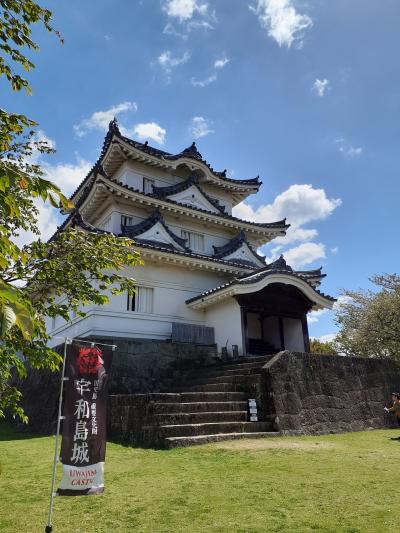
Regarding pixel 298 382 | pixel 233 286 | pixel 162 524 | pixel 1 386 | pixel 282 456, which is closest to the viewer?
pixel 162 524

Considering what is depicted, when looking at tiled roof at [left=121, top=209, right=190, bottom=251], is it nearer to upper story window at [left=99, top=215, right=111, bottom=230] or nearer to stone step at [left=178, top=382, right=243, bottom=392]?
upper story window at [left=99, top=215, right=111, bottom=230]

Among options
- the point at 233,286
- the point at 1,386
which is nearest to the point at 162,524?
the point at 1,386

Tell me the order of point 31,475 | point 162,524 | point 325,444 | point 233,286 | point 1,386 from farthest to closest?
point 233,286 → point 325,444 → point 31,475 → point 1,386 → point 162,524

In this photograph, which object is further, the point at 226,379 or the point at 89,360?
the point at 226,379

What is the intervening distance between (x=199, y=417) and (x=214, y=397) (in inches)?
51.2

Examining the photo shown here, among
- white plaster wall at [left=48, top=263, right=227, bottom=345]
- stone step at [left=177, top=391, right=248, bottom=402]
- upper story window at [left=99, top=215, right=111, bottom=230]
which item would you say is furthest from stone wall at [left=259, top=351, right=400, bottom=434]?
upper story window at [left=99, top=215, right=111, bottom=230]

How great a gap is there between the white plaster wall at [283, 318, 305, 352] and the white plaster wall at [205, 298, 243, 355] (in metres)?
3.54

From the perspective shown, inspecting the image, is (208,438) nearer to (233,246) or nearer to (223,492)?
(223,492)

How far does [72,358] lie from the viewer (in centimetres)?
507

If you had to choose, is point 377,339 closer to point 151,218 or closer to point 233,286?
point 233,286

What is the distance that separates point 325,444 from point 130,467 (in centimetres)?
461

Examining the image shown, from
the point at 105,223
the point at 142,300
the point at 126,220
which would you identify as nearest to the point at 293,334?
the point at 142,300

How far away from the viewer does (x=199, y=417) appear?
32.4 feet

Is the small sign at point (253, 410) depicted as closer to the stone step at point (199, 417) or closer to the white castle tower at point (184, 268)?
the stone step at point (199, 417)
